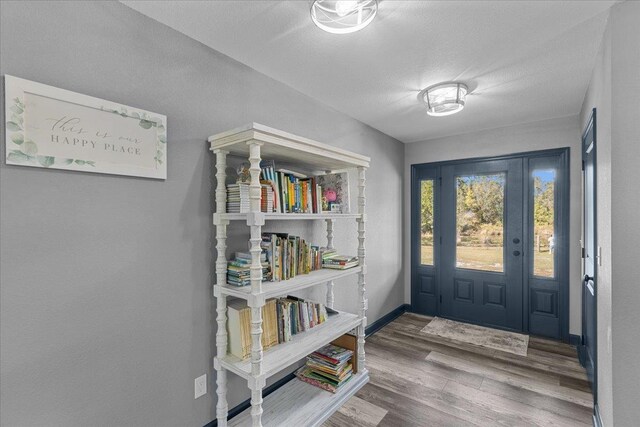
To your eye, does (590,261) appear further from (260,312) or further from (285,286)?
(260,312)

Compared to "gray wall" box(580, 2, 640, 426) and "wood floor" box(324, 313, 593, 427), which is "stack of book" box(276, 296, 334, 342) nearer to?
"wood floor" box(324, 313, 593, 427)

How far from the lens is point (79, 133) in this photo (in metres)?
1.37

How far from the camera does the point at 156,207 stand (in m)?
1.64

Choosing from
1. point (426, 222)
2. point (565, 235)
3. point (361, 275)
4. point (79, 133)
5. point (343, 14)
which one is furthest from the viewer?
point (426, 222)

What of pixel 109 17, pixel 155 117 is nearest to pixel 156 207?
pixel 155 117

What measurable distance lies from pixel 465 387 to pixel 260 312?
1.91 m

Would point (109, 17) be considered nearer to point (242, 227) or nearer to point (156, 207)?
point (156, 207)

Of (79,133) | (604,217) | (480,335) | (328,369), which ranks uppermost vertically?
(79,133)

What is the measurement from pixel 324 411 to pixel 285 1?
2524 mm

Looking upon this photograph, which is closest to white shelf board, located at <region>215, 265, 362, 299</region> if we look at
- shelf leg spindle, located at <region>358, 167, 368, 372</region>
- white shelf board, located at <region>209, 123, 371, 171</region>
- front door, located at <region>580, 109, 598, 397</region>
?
shelf leg spindle, located at <region>358, 167, 368, 372</region>

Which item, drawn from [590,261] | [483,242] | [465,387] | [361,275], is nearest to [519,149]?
[483,242]

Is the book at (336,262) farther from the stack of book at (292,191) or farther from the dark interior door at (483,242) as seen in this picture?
the dark interior door at (483,242)

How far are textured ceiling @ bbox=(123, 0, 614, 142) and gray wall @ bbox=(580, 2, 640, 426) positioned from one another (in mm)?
210

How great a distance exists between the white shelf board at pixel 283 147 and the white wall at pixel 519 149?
195 centimetres
